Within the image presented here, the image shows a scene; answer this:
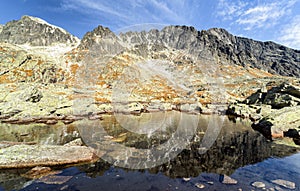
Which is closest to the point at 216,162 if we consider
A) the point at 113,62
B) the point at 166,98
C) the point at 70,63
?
the point at 166,98

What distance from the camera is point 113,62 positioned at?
5394 inches

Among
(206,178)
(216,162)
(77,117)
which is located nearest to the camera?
(206,178)

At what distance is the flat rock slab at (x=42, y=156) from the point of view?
635 inches

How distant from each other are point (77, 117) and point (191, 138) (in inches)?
1115

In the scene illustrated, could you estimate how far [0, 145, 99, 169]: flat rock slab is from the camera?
16.1 metres

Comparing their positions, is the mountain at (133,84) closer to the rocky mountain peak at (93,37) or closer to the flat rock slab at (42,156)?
the rocky mountain peak at (93,37)

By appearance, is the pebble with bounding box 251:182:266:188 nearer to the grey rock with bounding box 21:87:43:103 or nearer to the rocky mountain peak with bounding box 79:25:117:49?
the grey rock with bounding box 21:87:43:103

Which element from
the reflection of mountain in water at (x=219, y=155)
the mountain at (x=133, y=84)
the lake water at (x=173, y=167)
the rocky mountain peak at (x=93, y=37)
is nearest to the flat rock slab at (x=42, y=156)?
the lake water at (x=173, y=167)

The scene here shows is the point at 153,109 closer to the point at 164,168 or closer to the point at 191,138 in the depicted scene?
the point at 191,138

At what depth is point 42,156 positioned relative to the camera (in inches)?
671

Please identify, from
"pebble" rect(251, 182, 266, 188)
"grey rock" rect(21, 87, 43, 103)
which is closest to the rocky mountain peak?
"grey rock" rect(21, 87, 43, 103)

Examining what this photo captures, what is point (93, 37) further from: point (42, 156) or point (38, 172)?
point (38, 172)

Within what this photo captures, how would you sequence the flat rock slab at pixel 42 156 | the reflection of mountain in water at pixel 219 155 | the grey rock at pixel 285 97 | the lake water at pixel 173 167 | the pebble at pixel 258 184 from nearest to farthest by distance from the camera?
the pebble at pixel 258 184 → the lake water at pixel 173 167 → the reflection of mountain in water at pixel 219 155 → the flat rock slab at pixel 42 156 → the grey rock at pixel 285 97

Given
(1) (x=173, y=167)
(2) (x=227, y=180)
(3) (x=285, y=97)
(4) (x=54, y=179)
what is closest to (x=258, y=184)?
(2) (x=227, y=180)
